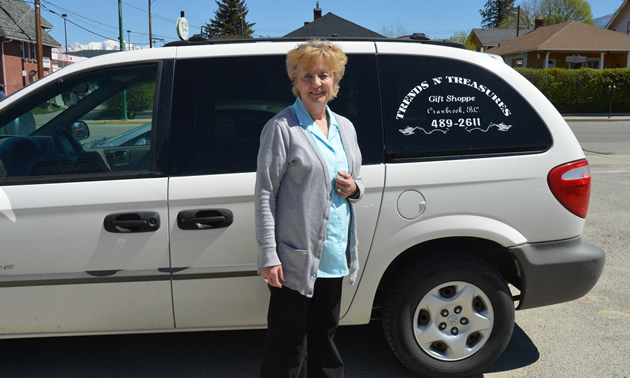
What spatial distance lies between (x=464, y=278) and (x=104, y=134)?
2.12m

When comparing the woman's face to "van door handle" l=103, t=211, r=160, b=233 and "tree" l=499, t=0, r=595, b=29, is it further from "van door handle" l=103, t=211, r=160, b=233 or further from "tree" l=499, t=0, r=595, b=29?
"tree" l=499, t=0, r=595, b=29

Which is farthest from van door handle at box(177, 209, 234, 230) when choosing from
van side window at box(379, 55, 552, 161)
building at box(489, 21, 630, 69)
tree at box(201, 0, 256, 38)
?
tree at box(201, 0, 256, 38)

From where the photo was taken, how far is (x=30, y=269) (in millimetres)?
2771

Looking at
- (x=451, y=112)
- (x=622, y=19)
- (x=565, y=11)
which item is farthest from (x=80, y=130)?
(x=565, y=11)

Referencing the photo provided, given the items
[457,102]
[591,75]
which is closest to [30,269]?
[457,102]

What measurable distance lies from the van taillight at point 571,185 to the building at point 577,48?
3780 cm

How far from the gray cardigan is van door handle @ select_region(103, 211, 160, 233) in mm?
731

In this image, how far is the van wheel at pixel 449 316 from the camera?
295 centimetres

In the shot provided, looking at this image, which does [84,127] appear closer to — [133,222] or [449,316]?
[133,222]

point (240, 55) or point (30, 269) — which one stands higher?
point (240, 55)

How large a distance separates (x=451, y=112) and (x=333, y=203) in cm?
99

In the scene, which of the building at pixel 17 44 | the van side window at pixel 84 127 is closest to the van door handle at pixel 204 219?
the van side window at pixel 84 127

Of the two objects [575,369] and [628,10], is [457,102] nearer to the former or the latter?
[575,369]

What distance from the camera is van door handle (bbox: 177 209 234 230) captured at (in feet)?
9.07
